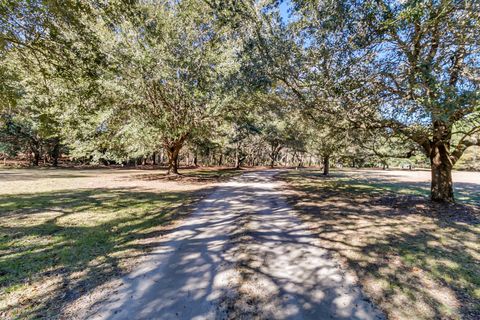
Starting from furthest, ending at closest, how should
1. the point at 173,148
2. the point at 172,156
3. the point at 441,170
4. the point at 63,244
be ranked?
the point at 172,156 < the point at 173,148 < the point at 441,170 < the point at 63,244

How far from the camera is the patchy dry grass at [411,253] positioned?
11.1 feet

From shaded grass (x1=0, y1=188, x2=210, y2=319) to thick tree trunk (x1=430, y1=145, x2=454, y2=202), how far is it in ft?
34.5

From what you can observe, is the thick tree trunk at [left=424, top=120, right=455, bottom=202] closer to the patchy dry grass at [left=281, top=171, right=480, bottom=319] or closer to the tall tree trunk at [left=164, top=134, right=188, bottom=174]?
the patchy dry grass at [left=281, top=171, right=480, bottom=319]

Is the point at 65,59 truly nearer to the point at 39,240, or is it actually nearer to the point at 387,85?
the point at 39,240

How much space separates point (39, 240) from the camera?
17.7ft

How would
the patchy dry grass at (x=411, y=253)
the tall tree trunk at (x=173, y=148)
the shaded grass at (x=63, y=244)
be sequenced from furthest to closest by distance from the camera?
the tall tree trunk at (x=173, y=148) → the shaded grass at (x=63, y=244) → the patchy dry grass at (x=411, y=253)

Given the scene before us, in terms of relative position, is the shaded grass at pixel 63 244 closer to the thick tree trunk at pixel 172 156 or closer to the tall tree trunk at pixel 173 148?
the tall tree trunk at pixel 173 148

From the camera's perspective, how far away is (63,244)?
17.1 ft

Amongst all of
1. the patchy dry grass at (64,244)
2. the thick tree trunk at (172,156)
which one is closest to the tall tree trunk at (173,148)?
the thick tree trunk at (172,156)

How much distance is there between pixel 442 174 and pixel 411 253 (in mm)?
7060

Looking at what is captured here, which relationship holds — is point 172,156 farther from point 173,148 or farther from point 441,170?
point 441,170

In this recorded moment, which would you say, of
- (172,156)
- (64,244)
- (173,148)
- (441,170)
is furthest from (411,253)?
(172,156)

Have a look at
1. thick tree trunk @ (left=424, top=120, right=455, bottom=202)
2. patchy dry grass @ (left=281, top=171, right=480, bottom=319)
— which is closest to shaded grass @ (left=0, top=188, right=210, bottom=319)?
patchy dry grass @ (left=281, top=171, right=480, bottom=319)

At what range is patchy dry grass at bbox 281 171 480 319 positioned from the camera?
A: 11.1ft
